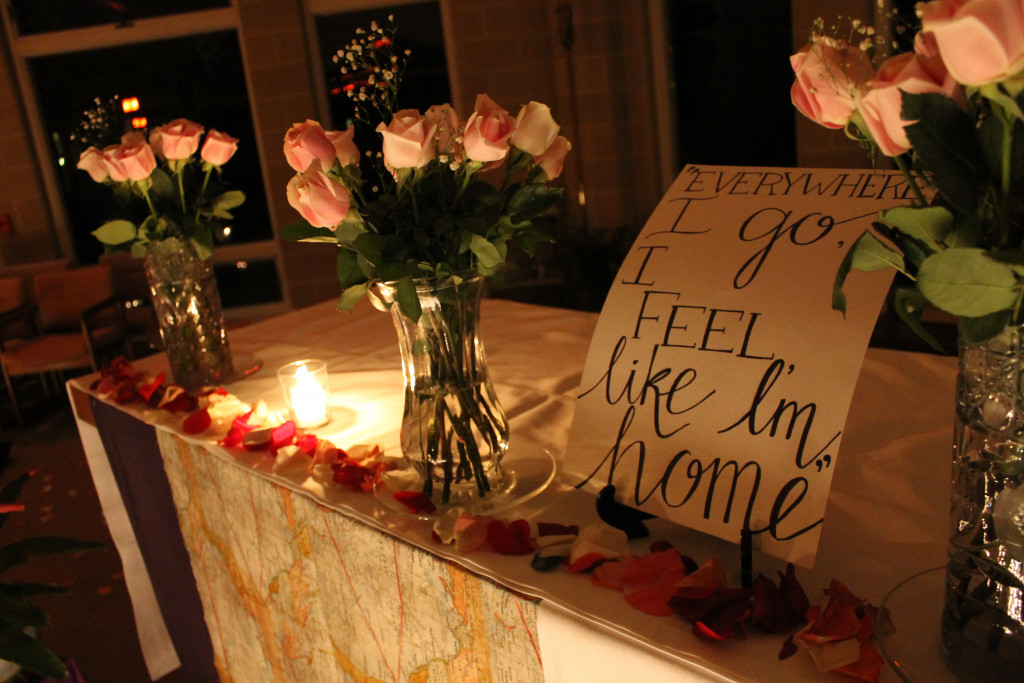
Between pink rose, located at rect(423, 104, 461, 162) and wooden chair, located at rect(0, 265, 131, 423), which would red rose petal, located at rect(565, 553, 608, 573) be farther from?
wooden chair, located at rect(0, 265, 131, 423)

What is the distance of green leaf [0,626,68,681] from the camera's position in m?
0.79

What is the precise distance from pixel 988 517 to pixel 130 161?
4.41ft

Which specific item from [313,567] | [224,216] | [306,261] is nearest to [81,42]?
[306,261]

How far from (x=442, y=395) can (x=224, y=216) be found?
81 cm

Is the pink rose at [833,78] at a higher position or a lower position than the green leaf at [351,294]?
higher

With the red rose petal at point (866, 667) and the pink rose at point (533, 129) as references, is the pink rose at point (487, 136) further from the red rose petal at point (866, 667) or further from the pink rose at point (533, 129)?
the red rose petal at point (866, 667)

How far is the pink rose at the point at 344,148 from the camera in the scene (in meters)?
0.91

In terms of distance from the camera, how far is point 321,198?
859 mm

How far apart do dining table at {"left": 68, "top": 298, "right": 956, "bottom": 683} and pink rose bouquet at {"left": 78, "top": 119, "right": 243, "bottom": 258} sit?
0.98 feet

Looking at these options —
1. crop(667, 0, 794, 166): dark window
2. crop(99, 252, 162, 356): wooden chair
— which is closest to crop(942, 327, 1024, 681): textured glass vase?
crop(667, 0, 794, 166): dark window

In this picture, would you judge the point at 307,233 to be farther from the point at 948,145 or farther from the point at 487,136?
the point at 948,145

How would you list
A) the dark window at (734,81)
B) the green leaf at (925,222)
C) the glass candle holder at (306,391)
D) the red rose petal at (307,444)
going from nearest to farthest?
the green leaf at (925,222)
the red rose petal at (307,444)
the glass candle holder at (306,391)
the dark window at (734,81)

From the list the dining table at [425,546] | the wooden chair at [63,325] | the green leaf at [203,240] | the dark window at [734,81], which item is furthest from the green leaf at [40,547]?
the dark window at [734,81]

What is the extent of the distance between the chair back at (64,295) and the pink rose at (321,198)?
418cm
